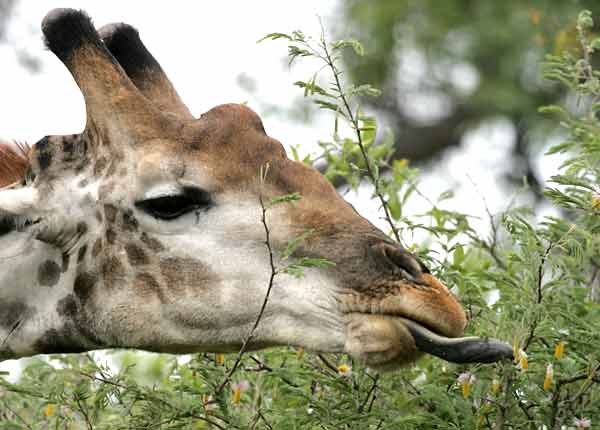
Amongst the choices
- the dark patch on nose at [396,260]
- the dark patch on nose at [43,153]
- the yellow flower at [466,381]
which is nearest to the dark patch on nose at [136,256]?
the dark patch on nose at [43,153]

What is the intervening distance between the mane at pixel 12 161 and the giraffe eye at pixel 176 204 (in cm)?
68

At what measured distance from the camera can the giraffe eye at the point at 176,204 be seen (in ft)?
20.0

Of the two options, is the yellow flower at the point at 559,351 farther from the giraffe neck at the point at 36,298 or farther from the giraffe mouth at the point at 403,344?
the giraffe neck at the point at 36,298

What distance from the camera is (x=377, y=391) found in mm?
6512

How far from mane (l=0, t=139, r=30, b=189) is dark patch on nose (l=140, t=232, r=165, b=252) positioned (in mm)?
741

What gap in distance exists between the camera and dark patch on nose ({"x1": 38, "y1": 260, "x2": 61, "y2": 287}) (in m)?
6.19

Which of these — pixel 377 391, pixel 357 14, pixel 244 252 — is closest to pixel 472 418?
pixel 377 391

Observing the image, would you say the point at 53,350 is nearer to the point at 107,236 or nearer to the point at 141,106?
the point at 107,236

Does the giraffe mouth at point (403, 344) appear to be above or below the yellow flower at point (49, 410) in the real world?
above

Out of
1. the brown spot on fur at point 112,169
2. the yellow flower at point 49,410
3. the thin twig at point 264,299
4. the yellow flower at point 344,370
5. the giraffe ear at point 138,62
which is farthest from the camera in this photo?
the giraffe ear at point 138,62

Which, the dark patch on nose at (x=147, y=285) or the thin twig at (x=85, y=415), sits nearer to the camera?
the dark patch on nose at (x=147, y=285)

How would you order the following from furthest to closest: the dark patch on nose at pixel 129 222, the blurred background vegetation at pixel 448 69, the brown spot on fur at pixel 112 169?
the blurred background vegetation at pixel 448 69
the brown spot on fur at pixel 112 169
the dark patch on nose at pixel 129 222

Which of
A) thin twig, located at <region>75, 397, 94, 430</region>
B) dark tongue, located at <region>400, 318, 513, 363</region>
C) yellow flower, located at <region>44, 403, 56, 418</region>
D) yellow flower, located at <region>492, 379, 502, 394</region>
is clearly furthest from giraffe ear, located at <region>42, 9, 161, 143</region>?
yellow flower, located at <region>492, 379, 502, 394</region>

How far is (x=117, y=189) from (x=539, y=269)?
170 cm
